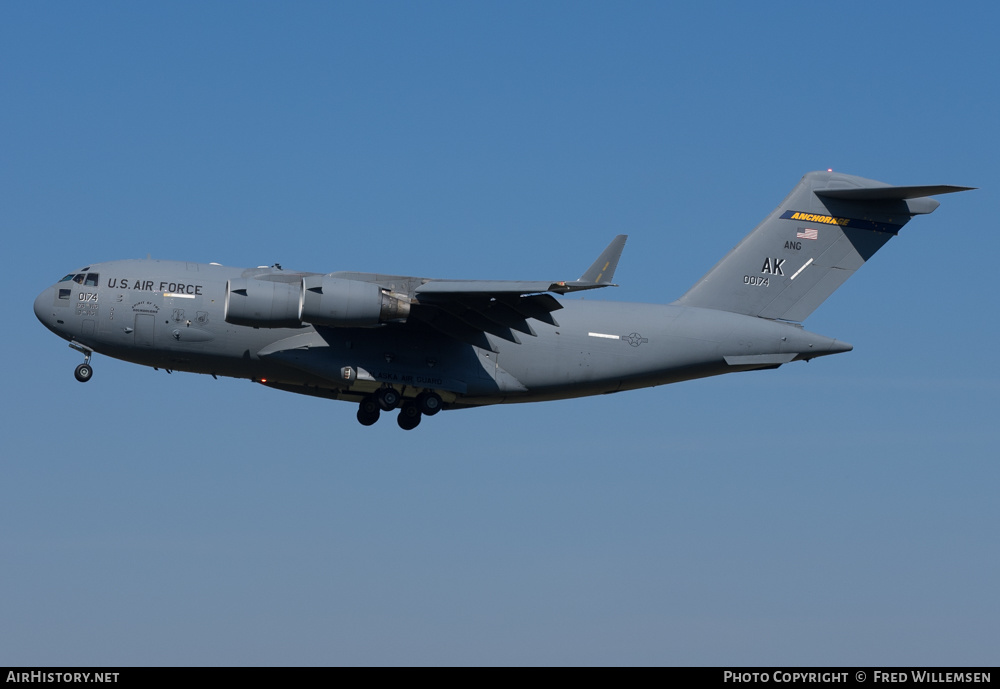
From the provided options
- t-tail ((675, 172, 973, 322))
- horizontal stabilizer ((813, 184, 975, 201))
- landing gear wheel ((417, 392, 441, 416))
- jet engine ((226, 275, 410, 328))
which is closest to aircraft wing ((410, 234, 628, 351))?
jet engine ((226, 275, 410, 328))

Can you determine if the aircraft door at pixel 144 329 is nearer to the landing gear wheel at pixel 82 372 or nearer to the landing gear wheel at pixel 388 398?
the landing gear wheel at pixel 82 372

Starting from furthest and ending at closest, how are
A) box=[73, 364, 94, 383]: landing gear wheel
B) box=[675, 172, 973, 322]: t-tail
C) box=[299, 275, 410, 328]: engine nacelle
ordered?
box=[675, 172, 973, 322]: t-tail < box=[73, 364, 94, 383]: landing gear wheel < box=[299, 275, 410, 328]: engine nacelle

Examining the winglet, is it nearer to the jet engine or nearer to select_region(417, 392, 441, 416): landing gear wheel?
the jet engine

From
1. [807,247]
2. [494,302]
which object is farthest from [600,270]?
[807,247]

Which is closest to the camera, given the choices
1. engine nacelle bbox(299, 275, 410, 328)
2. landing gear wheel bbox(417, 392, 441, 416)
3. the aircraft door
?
engine nacelle bbox(299, 275, 410, 328)

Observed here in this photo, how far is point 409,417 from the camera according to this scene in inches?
766

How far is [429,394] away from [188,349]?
142 inches

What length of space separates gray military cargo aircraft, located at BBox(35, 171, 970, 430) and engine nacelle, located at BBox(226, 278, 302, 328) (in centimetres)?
2

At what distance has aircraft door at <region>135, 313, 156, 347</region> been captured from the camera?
17.9 metres

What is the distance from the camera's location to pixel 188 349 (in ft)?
59.1

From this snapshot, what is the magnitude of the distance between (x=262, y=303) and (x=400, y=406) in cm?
325
